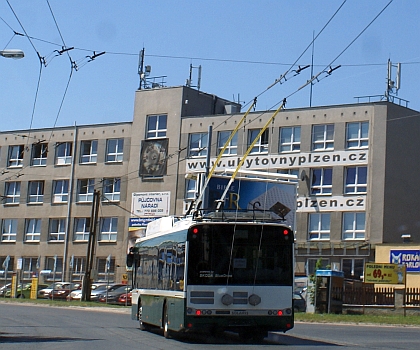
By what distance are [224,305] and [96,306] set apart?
26.7 m

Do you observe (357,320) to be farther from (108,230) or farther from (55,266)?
(55,266)

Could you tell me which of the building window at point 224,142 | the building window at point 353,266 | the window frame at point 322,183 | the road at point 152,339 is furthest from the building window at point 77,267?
the road at point 152,339

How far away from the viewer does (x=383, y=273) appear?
37.7 m

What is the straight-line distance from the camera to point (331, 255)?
173ft

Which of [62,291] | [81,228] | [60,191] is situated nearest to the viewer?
[62,291]

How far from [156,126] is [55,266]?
13593 mm

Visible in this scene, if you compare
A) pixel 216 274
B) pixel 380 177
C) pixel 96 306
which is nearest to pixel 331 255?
pixel 380 177

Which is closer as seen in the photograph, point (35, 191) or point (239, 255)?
point (239, 255)

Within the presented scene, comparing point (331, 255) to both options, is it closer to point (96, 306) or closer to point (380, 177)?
point (380, 177)

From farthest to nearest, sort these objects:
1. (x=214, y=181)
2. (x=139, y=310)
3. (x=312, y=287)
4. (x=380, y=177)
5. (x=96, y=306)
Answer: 1. (x=380, y=177)
2. (x=96, y=306)
3. (x=214, y=181)
4. (x=312, y=287)
5. (x=139, y=310)

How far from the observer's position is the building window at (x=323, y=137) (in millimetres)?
53966

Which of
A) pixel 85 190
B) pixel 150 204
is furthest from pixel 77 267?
pixel 150 204

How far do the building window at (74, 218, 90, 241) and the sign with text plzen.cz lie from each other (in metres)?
4.53

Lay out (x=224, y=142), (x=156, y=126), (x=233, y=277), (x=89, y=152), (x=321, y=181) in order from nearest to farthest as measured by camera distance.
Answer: (x=233, y=277) → (x=321, y=181) → (x=224, y=142) → (x=156, y=126) → (x=89, y=152)
